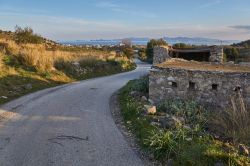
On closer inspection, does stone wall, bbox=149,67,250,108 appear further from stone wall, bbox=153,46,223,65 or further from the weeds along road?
stone wall, bbox=153,46,223,65

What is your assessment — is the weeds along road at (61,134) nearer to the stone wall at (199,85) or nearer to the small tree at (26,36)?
the stone wall at (199,85)

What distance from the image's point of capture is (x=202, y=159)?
8.28m

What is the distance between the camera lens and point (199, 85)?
1546 cm

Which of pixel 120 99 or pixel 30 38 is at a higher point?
pixel 30 38

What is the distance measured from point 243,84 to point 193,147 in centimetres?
683

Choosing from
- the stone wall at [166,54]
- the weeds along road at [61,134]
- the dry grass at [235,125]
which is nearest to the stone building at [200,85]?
the weeds along road at [61,134]

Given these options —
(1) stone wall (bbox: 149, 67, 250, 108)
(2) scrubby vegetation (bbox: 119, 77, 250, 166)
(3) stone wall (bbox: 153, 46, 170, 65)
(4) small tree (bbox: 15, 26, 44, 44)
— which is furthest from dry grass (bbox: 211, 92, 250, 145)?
(4) small tree (bbox: 15, 26, 44, 44)

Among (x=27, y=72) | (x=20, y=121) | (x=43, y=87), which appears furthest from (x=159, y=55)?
(x=20, y=121)

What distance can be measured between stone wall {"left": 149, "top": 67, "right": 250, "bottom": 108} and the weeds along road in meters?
2.47

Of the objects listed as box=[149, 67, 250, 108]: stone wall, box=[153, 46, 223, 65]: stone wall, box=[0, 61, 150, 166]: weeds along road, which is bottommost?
box=[0, 61, 150, 166]: weeds along road

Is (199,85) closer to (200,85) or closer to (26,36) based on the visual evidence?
(200,85)

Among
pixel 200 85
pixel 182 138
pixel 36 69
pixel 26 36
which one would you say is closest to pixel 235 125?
pixel 182 138

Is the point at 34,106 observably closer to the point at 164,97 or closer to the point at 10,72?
the point at 164,97

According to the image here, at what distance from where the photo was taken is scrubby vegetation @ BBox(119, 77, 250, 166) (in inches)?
328
